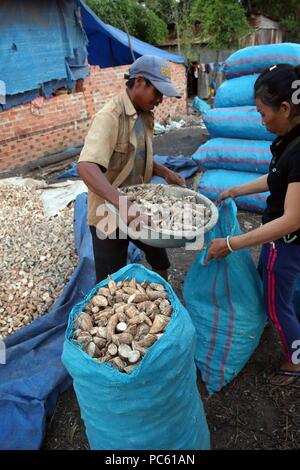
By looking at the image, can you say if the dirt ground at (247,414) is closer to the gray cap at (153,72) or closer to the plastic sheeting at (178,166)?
the gray cap at (153,72)

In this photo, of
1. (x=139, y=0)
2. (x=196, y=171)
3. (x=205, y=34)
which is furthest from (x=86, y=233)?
(x=139, y=0)

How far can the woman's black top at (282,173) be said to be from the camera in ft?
5.34

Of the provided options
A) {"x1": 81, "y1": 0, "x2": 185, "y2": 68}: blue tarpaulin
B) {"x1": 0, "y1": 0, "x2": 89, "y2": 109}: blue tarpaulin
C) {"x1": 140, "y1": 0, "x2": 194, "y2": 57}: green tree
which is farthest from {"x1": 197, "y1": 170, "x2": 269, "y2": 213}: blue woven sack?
{"x1": 140, "y1": 0, "x2": 194, "y2": 57}: green tree

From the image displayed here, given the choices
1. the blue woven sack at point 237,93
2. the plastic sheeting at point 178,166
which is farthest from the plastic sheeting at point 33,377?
the plastic sheeting at point 178,166

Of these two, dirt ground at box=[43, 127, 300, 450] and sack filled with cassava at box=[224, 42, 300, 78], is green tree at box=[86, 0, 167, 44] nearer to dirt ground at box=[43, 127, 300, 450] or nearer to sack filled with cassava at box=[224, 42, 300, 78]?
sack filled with cassava at box=[224, 42, 300, 78]

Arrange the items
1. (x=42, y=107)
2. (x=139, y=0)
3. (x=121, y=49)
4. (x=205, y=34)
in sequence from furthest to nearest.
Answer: (x=139, y=0) < (x=205, y=34) < (x=121, y=49) < (x=42, y=107)

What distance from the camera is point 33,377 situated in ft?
7.29

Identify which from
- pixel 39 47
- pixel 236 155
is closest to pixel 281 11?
pixel 39 47

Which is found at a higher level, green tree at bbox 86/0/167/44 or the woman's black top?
green tree at bbox 86/0/167/44

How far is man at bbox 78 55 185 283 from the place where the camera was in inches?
73.5

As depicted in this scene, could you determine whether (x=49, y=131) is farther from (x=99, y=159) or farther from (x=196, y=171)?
(x=99, y=159)

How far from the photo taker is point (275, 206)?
1891 mm

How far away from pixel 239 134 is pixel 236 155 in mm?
263
